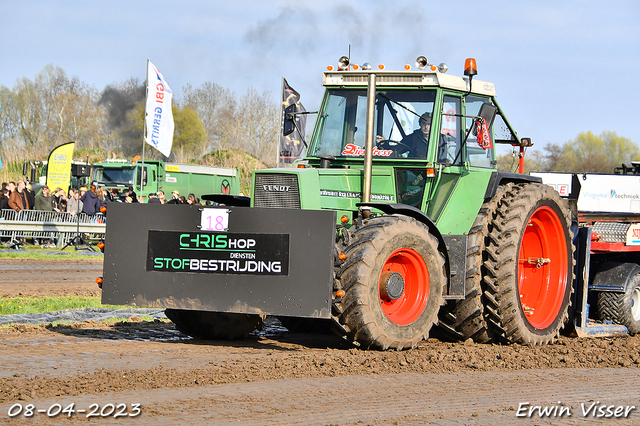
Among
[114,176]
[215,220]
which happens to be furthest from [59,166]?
[215,220]

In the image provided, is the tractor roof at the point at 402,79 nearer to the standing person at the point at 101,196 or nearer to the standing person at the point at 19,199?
the standing person at the point at 19,199

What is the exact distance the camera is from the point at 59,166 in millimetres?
24969

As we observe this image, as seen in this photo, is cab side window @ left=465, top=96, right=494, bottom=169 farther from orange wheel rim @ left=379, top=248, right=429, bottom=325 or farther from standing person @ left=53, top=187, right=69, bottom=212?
standing person @ left=53, top=187, right=69, bottom=212

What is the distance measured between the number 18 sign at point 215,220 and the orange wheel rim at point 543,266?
3724mm

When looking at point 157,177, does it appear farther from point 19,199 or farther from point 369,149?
point 369,149

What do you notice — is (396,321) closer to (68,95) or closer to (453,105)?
(453,105)

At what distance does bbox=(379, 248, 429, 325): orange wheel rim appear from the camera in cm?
721

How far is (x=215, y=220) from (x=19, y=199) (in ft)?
49.7

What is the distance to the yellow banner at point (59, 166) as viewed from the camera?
977 inches

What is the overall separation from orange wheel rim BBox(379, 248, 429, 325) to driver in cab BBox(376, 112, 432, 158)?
1288 millimetres

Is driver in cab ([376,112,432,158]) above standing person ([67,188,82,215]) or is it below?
above

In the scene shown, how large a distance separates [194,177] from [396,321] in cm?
2378

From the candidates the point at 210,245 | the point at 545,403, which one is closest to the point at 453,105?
the point at 210,245

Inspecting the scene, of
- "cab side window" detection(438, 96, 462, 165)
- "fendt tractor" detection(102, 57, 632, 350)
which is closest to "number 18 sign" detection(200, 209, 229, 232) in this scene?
"fendt tractor" detection(102, 57, 632, 350)
